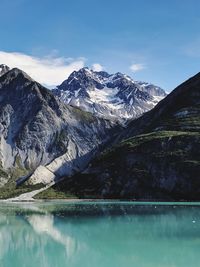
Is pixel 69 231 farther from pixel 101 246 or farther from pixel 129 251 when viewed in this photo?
pixel 129 251

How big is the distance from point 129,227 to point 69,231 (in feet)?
35.0

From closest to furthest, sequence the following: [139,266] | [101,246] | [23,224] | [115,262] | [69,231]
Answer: [139,266], [115,262], [101,246], [69,231], [23,224]

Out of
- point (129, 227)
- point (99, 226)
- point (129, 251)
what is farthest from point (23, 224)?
point (129, 251)

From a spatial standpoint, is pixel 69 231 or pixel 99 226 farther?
pixel 99 226

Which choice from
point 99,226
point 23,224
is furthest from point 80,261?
point 23,224

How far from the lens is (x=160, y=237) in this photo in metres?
65.4

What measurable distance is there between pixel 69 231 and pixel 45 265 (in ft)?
99.1

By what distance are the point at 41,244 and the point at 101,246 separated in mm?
10102

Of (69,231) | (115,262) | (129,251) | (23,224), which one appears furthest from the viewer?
(23,224)

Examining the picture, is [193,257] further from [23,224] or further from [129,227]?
[23,224]

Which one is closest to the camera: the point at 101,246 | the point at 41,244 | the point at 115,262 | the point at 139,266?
the point at 139,266

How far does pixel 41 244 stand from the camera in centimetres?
6381

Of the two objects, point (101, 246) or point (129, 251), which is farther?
point (101, 246)

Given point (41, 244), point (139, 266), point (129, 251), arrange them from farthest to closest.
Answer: point (41, 244), point (129, 251), point (139, 266)
